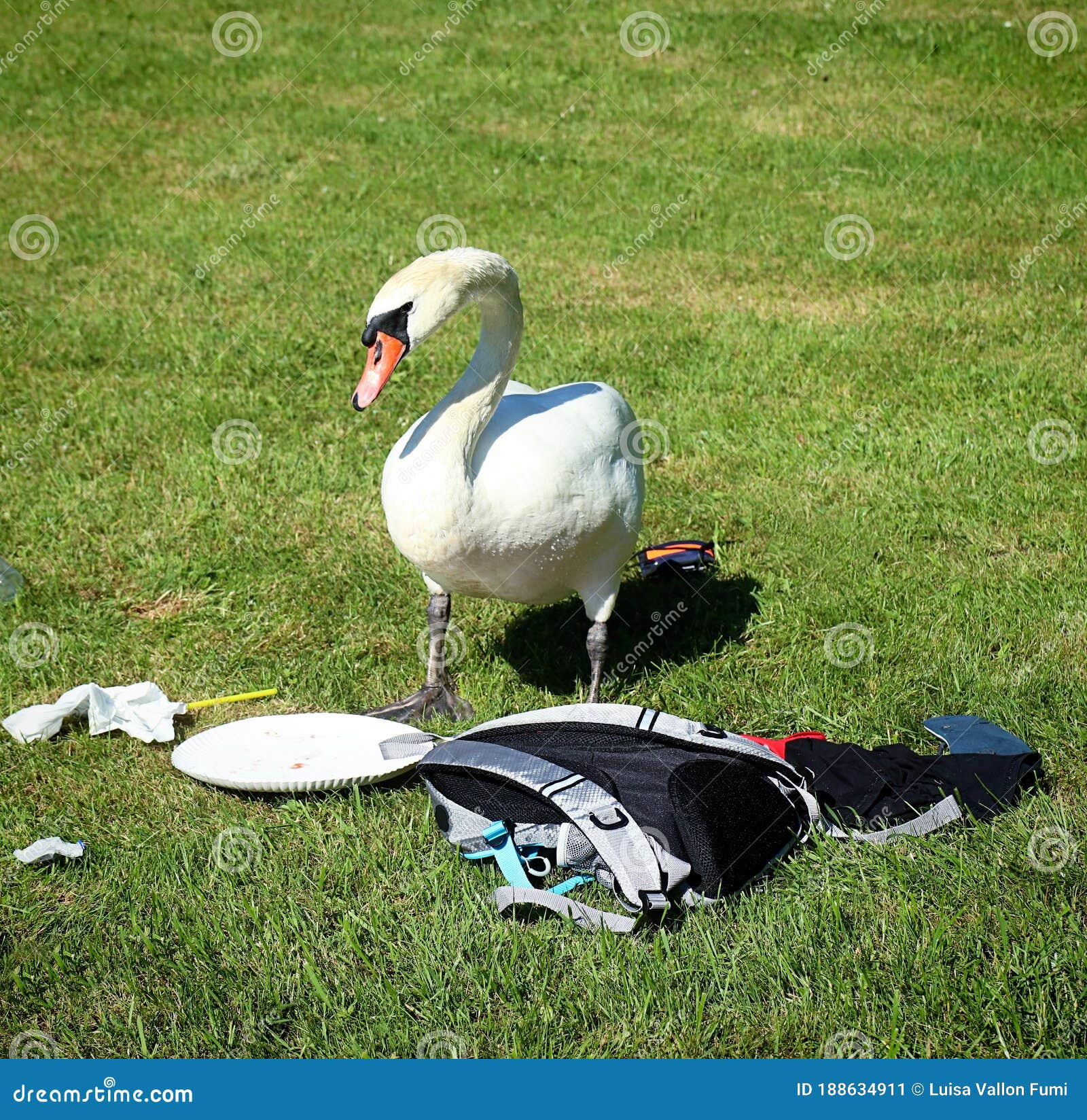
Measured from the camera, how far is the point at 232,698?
4.20 metres

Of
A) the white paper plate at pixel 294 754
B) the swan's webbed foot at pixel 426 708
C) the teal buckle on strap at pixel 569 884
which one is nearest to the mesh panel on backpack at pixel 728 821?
the teal buckle on strap at pixel 569 884

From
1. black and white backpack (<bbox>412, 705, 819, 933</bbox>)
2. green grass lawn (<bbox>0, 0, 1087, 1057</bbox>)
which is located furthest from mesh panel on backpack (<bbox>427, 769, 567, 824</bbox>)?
green grass lawn (<bbox>0, 0, 1087, 1057</bbox>)

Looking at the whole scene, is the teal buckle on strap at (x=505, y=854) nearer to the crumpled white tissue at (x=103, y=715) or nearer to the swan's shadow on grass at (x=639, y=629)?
the swan's shadow on grass at (x=639, y=629)

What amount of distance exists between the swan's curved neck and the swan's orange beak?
243 millimetres

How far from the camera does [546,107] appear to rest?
11.2 meters

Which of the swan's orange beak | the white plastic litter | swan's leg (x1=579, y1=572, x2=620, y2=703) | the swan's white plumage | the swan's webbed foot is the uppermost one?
the swan's orange beak

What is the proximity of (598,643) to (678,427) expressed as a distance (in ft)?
7.54

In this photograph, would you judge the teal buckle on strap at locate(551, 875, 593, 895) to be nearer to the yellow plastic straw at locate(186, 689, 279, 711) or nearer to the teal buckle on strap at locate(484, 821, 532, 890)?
the teal buckle on strap at locate(484, 821, 532, 890)

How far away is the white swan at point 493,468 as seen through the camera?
3371 mm

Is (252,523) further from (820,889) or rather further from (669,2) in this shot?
(669,2)

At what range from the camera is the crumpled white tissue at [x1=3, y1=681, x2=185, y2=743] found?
3926 millimetres

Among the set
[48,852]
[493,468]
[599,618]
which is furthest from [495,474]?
[48,852]

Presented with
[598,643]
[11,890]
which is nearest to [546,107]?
[598,643]

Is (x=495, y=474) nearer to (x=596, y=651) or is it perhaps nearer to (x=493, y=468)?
(x=493, y=468)
